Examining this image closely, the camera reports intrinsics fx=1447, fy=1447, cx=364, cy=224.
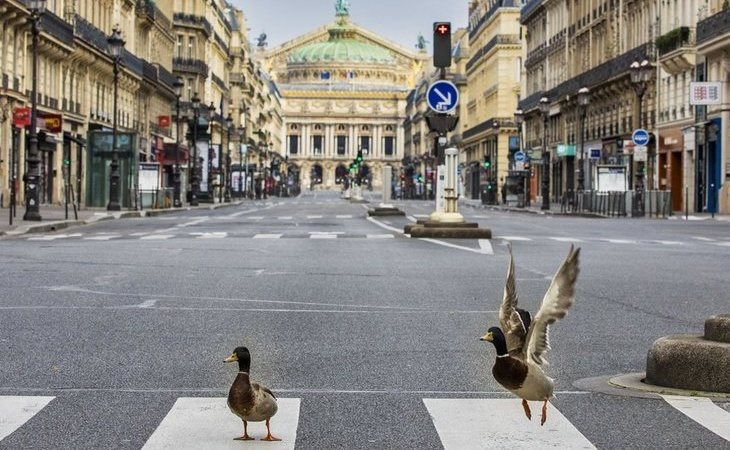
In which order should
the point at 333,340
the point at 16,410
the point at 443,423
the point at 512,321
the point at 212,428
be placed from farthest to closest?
the point at 333,340, the point at 16,410, the point at 443,423, the point at 212,428, the point at 512,321

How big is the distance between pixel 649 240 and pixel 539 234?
13.4 ft

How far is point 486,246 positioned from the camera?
2759cm

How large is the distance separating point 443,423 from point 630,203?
1987 inches

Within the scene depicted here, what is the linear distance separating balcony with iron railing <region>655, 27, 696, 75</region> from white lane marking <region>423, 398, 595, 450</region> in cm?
5300

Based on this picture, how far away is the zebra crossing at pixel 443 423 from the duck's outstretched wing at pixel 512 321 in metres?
0.62

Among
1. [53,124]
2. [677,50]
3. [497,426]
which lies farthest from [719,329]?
[677,50]

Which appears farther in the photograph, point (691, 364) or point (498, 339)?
point (691, 364)

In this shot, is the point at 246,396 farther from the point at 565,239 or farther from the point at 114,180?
the point at 114,180

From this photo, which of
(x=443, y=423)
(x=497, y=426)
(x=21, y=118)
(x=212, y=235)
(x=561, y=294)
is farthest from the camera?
(x=21, y=118)

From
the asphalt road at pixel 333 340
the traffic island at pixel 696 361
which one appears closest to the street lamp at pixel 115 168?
the asphalt road at pixel 333 340

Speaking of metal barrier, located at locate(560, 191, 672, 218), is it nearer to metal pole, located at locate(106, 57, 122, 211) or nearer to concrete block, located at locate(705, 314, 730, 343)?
metal pole, located at locate(106, 57, 122, 211)

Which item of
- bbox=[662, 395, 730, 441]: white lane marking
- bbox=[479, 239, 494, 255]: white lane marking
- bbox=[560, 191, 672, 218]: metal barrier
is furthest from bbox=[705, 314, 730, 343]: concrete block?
bbox=[560, 191, 672, 218]: metal barrier

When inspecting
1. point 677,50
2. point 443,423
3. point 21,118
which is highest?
point 677,50

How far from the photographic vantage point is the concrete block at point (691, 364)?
8.38 meters
